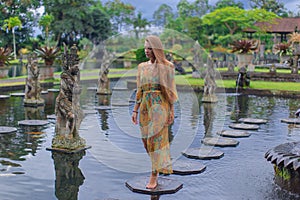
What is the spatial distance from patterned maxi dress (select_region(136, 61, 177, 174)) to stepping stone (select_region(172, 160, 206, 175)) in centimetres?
122

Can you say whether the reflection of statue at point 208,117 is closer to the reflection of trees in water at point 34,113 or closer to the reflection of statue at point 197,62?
the reflection of trees in water at point 34,113

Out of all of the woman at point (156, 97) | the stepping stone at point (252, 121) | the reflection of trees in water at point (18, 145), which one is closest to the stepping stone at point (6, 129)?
the reflection of trees in water at point (18, 145)

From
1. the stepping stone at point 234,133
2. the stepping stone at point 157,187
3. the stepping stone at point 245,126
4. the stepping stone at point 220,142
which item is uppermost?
the stepping stone at point 245,126

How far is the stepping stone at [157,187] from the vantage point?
239 inches

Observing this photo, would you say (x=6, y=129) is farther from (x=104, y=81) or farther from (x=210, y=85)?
(x=104, y=81)

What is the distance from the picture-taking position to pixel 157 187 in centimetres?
621

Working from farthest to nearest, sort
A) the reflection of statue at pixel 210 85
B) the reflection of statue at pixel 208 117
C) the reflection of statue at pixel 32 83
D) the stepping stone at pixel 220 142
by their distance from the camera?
the reflection of statue at pixel 210 85 → the reflection of statue at pixel 32 83 → the reflection of statue at pixel 208 117 → the stepping stone at pixel 220 142

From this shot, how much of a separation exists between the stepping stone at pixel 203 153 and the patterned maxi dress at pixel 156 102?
2.31 metres

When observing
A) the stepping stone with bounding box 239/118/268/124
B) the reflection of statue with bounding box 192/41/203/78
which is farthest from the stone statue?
the reflection of statue with bounding box 192/41/203/78

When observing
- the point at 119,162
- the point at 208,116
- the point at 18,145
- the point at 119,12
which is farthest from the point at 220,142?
the point at 119,12

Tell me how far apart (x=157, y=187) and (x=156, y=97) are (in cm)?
133

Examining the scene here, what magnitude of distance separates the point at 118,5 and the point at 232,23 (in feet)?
103

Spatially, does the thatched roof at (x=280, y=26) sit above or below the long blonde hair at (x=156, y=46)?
above

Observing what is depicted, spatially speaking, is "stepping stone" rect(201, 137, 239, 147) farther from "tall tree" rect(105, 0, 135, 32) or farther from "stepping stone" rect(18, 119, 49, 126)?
"tall tree" rect(105, 0, 135, 32)
